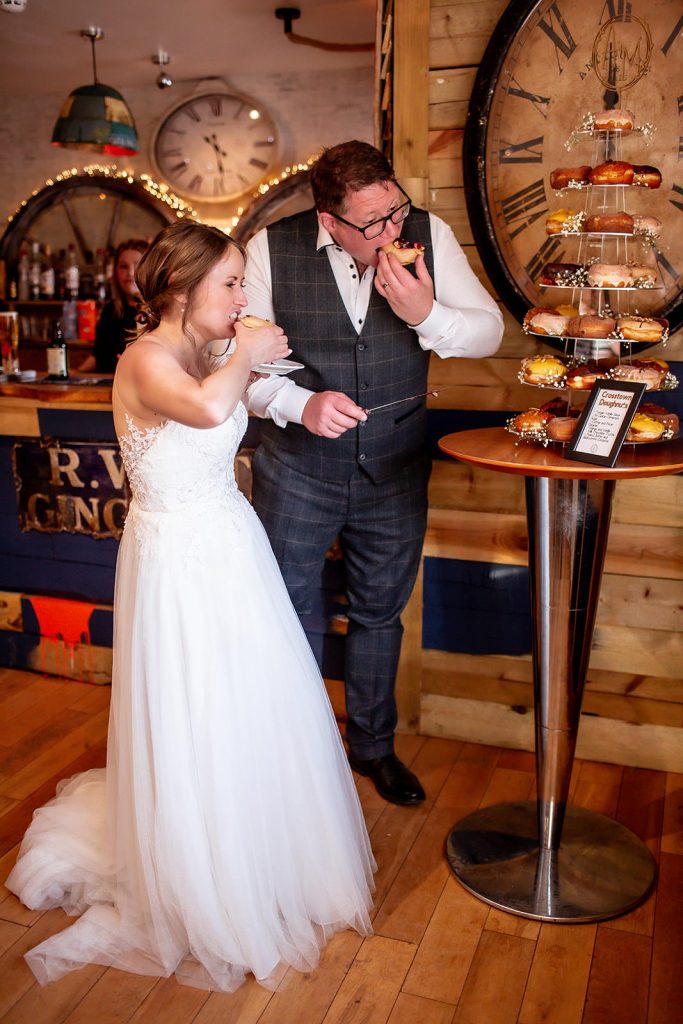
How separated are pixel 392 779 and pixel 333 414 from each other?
1.12 m

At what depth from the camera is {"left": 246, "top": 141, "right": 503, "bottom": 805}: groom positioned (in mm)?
2139

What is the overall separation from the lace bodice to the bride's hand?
18 cm

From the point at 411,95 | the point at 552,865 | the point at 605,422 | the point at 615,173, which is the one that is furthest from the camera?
the point at 411,95

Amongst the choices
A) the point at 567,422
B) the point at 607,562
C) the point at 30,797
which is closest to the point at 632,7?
the point at 567,422

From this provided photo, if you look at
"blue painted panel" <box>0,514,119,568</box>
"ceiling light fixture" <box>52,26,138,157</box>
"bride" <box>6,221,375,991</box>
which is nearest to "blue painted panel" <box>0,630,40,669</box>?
"blue painted panel" <box>0,514,119,568</box>

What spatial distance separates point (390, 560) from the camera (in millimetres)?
2496

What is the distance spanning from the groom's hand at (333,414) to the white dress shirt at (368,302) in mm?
111

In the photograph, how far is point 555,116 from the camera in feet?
7.83

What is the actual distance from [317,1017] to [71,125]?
4.36m

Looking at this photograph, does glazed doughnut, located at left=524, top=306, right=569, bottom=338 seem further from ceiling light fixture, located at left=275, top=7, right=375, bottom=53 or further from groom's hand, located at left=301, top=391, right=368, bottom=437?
ceiling light fixture, located at left=275, top=7, right=375, bottom=53

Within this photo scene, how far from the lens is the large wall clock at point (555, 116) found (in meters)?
2.27

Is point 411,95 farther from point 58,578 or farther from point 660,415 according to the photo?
point 58,578

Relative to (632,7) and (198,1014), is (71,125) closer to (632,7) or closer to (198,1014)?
(632,7)

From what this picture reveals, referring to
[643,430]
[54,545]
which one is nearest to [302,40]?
[54,545]
